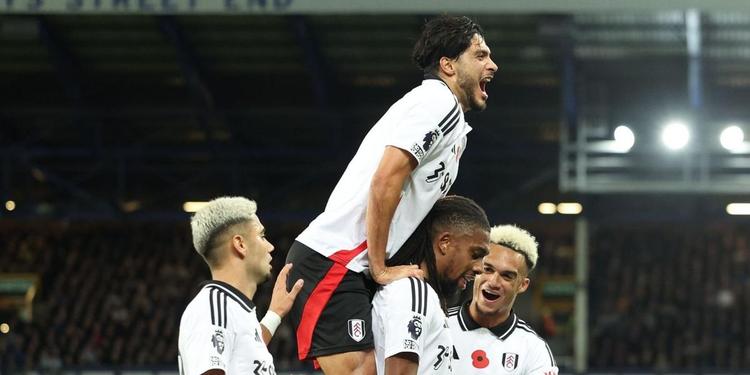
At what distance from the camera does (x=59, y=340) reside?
2434cm

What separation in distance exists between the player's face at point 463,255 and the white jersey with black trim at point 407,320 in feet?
0.46

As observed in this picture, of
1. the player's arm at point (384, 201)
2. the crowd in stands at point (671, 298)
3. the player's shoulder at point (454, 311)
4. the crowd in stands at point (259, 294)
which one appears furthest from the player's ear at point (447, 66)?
the crowd in stands at point (259, 294)

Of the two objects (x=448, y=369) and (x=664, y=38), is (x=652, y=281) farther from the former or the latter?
(x=448, y=369)

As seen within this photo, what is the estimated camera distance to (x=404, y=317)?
5820 millimetres

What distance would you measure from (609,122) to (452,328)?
13536 mm

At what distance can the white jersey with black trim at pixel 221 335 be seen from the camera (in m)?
5.69

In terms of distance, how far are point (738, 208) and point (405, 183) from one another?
18627 mm

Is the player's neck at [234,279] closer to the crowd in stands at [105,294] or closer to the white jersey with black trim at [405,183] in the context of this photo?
the white jersey with black trim at [405,183]

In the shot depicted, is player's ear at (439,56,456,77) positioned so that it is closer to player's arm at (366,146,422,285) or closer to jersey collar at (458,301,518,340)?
player's arm at (366,146,422,285)

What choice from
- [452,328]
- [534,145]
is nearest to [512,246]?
[452,328]

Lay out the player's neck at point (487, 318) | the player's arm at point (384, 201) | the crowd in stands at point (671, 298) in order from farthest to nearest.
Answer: the crowd in stands at point (671, 298)
the player's neck at point (487, 318)
the player's arm at point (384, 201)

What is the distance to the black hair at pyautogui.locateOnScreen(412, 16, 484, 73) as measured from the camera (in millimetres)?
6145

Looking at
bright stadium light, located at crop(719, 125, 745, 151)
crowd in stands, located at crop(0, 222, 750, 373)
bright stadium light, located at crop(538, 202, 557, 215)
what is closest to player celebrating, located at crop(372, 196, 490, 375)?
bright stadium light, located at crop(719, 125, 745, 151)

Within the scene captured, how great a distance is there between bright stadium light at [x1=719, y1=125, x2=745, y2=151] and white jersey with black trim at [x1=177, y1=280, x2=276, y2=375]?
15.4 metres
